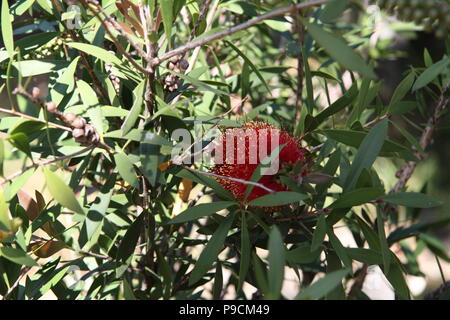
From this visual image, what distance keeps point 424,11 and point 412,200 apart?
0.98ft

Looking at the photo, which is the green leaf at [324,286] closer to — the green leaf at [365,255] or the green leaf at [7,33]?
the green leaf at [365,255]

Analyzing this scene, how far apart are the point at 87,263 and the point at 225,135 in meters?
0.24

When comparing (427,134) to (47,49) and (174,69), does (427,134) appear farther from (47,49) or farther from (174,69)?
(47,49)

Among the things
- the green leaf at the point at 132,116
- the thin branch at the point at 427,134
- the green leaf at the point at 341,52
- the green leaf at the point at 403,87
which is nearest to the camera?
the green leaf at the point at 341,52

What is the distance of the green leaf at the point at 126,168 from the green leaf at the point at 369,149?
19 centimetres

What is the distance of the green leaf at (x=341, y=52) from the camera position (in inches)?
14.2

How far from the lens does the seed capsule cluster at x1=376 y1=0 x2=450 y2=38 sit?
0.67 metres

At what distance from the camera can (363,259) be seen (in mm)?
Result: 511

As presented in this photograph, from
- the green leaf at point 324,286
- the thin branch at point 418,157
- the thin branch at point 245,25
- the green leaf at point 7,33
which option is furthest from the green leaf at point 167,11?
the thin branch at point 418,157

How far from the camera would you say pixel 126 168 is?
474mm

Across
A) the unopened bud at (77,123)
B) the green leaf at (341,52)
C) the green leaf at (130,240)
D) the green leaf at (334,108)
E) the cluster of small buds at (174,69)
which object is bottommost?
the green leaf at (130,240)

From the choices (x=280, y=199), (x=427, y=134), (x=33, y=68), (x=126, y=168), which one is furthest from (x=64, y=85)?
(x=427, y=134)
